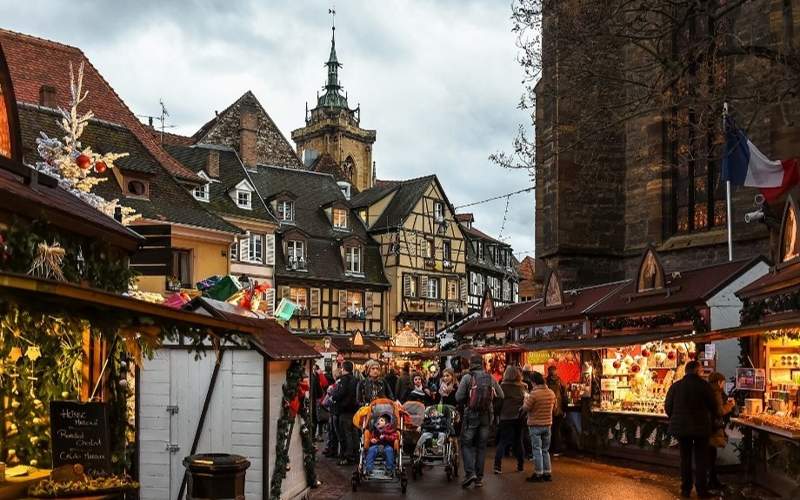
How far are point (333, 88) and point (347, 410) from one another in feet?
300

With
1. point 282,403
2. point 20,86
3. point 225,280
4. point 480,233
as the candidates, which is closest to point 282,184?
point 480,233

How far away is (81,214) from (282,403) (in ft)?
10.3

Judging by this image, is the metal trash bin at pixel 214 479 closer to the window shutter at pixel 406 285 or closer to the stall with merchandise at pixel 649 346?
the stall with merchandise at pixel 649 346

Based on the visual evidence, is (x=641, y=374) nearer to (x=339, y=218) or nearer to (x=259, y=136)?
(x=339, y=218)

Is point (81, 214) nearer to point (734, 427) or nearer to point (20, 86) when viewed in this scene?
point (734, 427)

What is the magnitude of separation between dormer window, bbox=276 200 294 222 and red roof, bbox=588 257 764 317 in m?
31.5

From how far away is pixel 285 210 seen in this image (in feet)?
168

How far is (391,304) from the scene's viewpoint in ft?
180

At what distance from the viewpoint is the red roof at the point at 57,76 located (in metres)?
29.1

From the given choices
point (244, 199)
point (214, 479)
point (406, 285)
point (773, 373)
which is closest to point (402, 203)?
point (406, 285)

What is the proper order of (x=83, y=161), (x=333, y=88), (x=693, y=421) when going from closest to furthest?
(x=83, y=161) → (x=693, y=421) → (x=333, y=88)

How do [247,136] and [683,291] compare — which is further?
[247,136]

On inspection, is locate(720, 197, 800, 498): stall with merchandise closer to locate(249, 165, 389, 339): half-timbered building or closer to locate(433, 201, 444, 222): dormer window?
locate(249, 165, 389, 339): half-timbered building

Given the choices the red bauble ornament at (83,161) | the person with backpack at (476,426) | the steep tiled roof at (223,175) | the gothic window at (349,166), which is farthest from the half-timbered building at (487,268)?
the red bauble ornament at (83,161)
